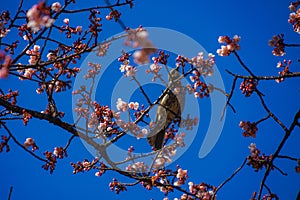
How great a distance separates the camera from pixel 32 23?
3236mm

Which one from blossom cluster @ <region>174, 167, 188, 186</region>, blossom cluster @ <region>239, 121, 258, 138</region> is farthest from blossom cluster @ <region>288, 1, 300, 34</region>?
blossom cluster @ <region>174, 167, 188, 186</region>

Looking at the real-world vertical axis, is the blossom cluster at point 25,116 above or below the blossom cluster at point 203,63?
below

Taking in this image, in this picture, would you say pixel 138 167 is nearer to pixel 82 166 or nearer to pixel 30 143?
pixel 82 166

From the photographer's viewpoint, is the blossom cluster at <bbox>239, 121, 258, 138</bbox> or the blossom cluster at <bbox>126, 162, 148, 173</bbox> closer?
the blossom cluster at <bbox>239, 121, 258, 138</bbox>

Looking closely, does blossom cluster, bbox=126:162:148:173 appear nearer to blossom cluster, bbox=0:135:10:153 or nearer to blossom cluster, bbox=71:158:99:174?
blossom cluster, bbox=71:158:99:174

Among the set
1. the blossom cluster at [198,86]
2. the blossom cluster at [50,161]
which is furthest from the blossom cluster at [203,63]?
the blossom cluster at [50,161]

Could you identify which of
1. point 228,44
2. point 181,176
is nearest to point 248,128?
point 228,44

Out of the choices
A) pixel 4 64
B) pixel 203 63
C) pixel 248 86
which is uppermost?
pixel 203 63

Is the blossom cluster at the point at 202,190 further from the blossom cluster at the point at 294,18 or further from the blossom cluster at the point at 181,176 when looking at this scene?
the blossom cluster at the point at 294,18

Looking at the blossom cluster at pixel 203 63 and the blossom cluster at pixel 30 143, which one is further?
the blossom cluster at pixel 203 63

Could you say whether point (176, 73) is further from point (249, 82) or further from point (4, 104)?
point (4, 104)

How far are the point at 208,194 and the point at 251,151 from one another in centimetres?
105

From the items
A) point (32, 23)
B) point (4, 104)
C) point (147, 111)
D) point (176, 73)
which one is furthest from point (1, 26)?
point (176, 73)

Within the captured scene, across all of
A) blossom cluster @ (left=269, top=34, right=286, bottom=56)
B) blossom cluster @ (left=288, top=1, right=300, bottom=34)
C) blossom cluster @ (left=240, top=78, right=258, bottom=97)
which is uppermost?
blossom cluster @ (left=288, top=1, right=300, bottom=34)
